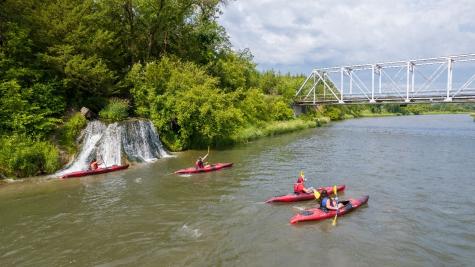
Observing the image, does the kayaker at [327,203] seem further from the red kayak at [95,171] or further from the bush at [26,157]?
the bush at [26,157]

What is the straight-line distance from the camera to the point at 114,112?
28.2 meters

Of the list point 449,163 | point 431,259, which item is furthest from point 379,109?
point 431,259

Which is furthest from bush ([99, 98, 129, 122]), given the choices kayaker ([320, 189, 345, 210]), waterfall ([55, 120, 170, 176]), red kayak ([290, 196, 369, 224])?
kayaker ([320, 189, 345, 210])

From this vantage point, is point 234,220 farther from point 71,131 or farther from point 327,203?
point 71,131

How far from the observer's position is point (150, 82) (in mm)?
31453

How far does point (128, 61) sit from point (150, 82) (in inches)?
284

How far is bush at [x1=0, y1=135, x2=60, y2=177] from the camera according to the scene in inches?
844

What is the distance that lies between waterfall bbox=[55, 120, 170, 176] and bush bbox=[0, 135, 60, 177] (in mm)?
1014

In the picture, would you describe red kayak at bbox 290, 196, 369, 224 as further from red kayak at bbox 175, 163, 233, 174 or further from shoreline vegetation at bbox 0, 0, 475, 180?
shoreline vegetation at bbox 0, 0, 475, 180

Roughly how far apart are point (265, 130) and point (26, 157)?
28342 millimetres

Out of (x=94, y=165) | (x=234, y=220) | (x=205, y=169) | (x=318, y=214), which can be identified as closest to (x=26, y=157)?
(x=94, y=165)

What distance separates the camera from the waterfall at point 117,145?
82.8 ft

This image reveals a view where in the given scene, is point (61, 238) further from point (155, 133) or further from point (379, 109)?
point (379, 109)

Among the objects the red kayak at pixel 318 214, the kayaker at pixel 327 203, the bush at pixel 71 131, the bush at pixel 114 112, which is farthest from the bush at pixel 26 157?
the kayaker at pixel 327 203
